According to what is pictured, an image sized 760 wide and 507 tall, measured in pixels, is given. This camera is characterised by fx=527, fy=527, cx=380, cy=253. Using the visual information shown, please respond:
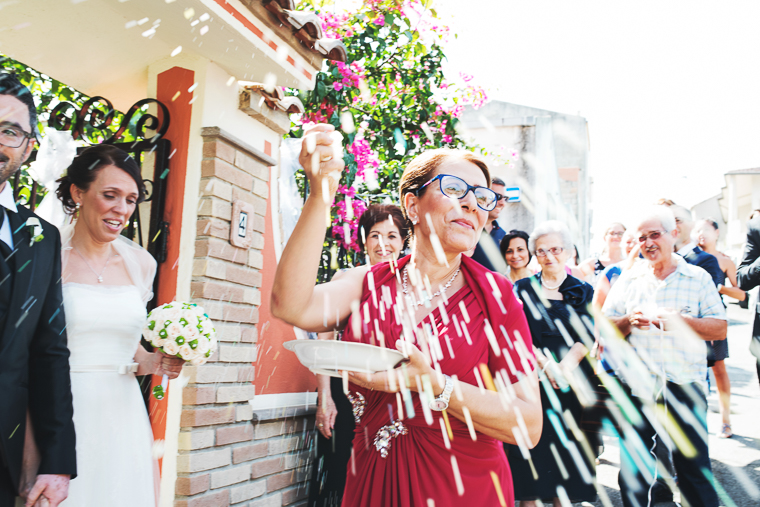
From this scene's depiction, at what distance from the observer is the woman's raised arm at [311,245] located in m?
1.45

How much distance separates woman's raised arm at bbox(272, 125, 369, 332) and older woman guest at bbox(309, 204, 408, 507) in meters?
2.35

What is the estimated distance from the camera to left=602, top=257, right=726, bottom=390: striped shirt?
3744 mm

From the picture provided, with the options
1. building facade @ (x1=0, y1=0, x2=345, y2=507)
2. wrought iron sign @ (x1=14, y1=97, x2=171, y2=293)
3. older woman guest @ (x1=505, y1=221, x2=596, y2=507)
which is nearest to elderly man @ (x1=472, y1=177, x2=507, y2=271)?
older woman guest @ (x1=505, y1=221, x2=596, y2=507)

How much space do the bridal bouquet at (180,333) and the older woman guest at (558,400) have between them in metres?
2.57

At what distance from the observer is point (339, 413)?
4.09 meters

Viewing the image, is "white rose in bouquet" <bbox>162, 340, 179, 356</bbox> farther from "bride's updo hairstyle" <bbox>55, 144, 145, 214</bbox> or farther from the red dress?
the red dress

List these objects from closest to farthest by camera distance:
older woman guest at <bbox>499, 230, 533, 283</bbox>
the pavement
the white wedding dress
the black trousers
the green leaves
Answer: the white wedding dress, the black trousers, the pavement, older woman guest at <bbox>499, 230, 533, 283</bbox>, the green leaves

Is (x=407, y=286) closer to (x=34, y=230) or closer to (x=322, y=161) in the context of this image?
(x=322, y=161)

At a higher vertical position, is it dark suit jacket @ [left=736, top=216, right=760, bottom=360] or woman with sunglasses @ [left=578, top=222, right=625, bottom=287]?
woman with sunglasses @ [left=578, top=222, right=625, bottom=287]

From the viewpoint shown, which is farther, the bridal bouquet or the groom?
the bridal bouquet

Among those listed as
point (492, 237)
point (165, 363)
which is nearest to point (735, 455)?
point (492, 237)

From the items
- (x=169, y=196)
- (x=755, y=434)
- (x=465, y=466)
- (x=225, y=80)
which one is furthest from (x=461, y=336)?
(x=755, y=434)

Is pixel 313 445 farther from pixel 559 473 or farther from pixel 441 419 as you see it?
pixel 441 419

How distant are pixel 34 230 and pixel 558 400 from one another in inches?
147
